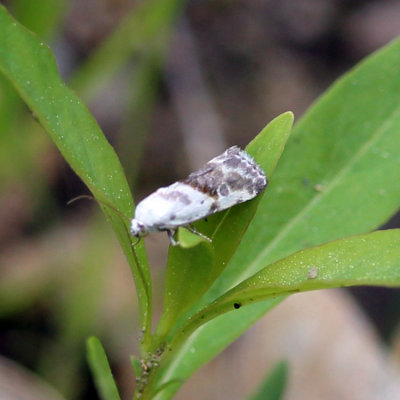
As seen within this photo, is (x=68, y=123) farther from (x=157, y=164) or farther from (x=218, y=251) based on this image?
(x=157, y=164)

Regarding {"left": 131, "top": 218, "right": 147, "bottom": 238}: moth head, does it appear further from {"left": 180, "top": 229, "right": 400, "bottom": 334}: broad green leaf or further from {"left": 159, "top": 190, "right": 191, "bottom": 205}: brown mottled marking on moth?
{"left": 180, "top": 229, "right": 400, "bottom": 334}: broad green leaf

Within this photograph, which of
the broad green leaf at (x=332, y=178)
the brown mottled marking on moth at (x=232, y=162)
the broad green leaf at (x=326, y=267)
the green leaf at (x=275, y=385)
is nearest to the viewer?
the broad green leaf at (x=326, y=267)

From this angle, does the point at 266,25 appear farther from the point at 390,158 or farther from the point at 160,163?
the point at 390,158

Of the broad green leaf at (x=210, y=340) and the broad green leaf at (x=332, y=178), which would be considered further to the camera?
the broad green leaf at (x=332, y=178)

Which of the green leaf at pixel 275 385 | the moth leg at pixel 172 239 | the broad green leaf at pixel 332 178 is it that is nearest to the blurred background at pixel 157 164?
the green leaf at pixel 275 385

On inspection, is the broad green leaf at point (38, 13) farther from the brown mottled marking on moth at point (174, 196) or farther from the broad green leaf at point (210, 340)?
the broad green leaf at point (210, 340)

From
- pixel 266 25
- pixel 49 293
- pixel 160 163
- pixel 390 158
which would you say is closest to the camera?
pixel 390 158

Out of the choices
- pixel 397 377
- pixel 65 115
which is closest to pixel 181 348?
pixel 65 115
